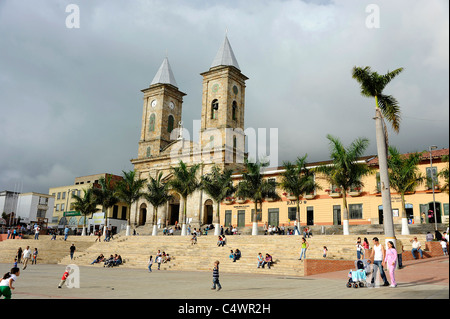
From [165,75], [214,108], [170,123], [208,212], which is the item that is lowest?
[208,212]

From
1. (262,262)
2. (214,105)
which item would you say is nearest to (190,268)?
(262,262)

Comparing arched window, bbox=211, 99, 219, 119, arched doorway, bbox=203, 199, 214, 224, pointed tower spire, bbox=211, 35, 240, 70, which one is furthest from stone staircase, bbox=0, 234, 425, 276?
pointed tower spire, bbox=211, 35, 240, 70

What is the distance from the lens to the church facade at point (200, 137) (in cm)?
4934

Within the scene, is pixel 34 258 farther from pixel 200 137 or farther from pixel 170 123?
pixel 170 123

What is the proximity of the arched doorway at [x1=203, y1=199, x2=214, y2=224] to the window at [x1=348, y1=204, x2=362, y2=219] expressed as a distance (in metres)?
18.1

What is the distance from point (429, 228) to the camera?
29.7 metres

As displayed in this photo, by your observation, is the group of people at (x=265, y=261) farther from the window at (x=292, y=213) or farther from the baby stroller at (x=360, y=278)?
the window at (x=292, y=213)

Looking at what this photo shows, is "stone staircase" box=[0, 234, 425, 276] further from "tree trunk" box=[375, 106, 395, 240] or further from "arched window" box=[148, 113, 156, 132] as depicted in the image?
"arched window" box=[148, 113, 156, 132]

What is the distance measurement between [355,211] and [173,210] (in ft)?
86.8

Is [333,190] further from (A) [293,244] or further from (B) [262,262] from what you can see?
(B) [262,262]

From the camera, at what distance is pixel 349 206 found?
37719mm

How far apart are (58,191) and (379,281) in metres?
74.0

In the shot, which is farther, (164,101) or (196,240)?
(164,101)

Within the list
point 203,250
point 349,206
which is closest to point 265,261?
point 203,250
